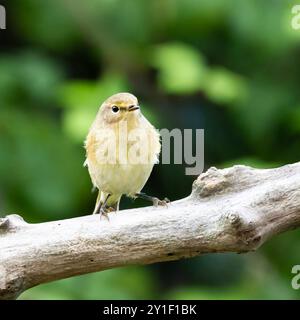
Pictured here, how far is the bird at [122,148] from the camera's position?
471cm

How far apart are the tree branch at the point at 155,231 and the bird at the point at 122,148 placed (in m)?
0.43

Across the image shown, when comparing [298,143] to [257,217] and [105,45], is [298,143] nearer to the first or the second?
[105,45]

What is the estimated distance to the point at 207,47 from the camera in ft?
24.2

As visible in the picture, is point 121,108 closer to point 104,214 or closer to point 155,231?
point 104,214

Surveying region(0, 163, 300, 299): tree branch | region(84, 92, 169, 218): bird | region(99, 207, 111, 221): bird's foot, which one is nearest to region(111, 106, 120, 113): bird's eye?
region(84, 92, 169, 218): bird

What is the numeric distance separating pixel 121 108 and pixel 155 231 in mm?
859

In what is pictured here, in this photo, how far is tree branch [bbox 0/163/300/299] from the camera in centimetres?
408

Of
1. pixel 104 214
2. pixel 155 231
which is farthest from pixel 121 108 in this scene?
pixel 155 231

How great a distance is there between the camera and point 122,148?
471cm

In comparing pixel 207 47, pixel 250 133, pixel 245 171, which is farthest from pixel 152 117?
pixel 245 171

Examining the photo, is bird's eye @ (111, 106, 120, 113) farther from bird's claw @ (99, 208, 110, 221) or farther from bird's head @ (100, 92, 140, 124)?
bird's claw @ (99, 208, 110, 221)

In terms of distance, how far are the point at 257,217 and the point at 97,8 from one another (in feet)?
10.8

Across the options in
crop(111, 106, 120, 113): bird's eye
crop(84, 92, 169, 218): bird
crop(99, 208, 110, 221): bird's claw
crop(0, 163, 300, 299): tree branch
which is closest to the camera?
crop(0, 163, 300, 299): tree branch

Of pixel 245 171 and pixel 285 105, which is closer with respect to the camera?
pixel 245 171
